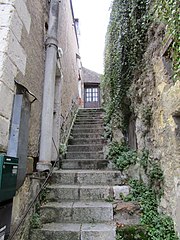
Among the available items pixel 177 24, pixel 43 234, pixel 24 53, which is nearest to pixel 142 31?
pixel 177 24

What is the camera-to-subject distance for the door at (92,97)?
1277cm

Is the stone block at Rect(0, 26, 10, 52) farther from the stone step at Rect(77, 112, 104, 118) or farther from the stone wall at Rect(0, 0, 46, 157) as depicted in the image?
the stone step at Rect(77, 112, 104, 118)

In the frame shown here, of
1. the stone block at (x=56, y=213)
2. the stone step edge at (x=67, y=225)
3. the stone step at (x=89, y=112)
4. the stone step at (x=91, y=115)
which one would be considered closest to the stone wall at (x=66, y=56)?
the stone step at (x=91, y=115)

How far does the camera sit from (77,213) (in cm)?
258

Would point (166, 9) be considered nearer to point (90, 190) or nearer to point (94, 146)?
point (90, 190)

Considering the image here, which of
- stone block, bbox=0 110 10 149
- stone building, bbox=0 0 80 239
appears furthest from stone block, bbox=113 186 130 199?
stone block, bbox=0 110 10 149

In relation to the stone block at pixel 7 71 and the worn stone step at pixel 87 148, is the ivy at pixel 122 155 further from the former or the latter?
the stone block at pixel 7 71

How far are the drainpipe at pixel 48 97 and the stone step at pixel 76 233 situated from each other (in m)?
0.74

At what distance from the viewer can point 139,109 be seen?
3.25 m

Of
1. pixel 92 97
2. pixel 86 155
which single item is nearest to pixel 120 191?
pixel 86 155

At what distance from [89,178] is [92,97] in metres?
9.87

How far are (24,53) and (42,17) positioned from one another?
122 cm

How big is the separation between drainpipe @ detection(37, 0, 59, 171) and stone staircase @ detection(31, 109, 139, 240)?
1.74 ft

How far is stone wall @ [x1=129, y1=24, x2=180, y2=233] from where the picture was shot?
2102 millimetres
